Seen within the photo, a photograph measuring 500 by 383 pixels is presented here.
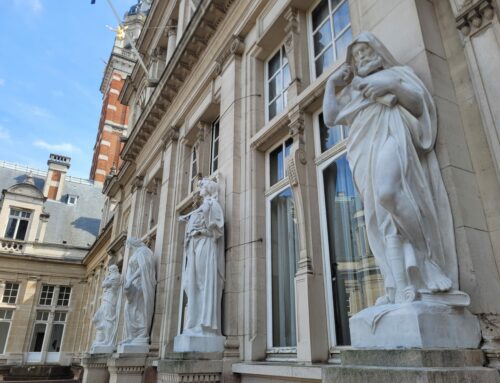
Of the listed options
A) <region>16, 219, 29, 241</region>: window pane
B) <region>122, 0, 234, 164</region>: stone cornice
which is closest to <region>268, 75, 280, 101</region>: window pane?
<region>122, 0, 234, 164</region>: stone cornice

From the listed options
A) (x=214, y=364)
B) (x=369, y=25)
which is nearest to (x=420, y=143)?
(x=369, y=25)

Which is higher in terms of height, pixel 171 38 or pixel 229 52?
pixel 171 38

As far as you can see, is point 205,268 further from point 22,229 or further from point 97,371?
point 22,229

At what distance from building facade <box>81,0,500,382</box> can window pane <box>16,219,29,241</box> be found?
60.4ft

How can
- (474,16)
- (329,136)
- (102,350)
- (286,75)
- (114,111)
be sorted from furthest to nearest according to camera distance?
(114,111)
(102,350)
(286,75)
(329,136)
(474,16)

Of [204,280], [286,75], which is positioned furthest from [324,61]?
[204,280]

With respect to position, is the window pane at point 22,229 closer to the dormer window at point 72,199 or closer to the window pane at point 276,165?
the dormer window at point 72,199

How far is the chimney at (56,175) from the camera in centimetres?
3048

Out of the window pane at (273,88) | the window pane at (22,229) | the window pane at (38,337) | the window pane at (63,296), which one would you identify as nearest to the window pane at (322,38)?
the window pane at (273,88)

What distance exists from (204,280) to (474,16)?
468 cm

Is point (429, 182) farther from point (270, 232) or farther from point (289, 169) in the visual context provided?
point (270, 232)

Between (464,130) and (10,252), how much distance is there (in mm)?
26437

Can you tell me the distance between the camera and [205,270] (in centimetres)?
593

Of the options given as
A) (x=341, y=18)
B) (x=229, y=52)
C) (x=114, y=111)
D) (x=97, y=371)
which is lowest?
(x=97, y=371)
